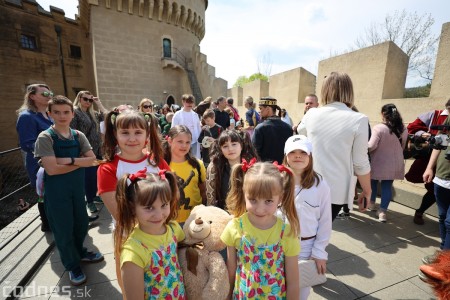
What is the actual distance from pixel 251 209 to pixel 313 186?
0.63 metres

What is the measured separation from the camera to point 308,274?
1.52m

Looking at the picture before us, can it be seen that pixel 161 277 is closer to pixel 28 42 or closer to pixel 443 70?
pixel 443 70

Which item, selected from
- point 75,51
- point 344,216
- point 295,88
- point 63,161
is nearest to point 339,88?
point 344,216

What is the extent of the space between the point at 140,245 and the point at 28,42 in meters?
19.7

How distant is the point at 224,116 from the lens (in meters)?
5.43

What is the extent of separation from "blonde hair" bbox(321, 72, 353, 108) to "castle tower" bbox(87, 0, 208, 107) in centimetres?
1444

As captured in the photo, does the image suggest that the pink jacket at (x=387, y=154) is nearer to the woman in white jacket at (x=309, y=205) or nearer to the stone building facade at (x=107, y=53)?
the woman in white jacket at (x=309, y=205)

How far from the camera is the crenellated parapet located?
530 inches

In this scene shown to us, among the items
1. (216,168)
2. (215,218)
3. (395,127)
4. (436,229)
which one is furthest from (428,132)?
(215,218)

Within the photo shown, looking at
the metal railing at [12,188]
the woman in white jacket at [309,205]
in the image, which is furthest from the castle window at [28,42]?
the woman in white jacket at [309,205]

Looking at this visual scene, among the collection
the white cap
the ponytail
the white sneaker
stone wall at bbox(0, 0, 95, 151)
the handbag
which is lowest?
the white sneaker

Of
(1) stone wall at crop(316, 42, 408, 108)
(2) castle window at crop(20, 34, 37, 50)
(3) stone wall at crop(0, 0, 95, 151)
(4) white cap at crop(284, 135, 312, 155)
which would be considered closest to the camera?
(4) white cap at crop(284, 135, 312, 155)

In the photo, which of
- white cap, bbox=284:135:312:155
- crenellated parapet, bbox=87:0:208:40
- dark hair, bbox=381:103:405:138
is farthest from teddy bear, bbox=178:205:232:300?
crenellated parapet, bbox=87:0:208:40

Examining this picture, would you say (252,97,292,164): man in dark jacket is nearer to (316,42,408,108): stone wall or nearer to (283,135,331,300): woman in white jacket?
(283,135,331,300): woman in white jacket
